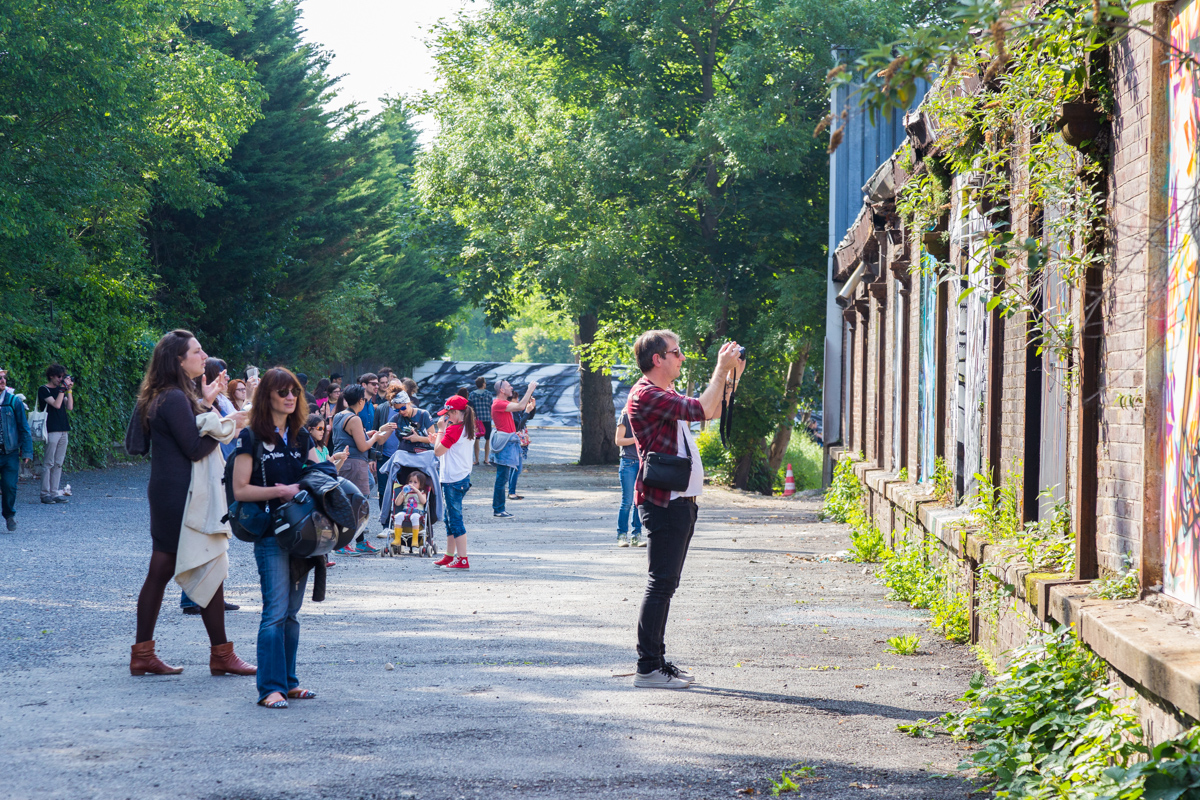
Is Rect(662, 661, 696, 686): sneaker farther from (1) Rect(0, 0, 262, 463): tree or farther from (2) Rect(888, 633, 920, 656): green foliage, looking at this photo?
(1) Rect(0, 0, 262, 463): tree

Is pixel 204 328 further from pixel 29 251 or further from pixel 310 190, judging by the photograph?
pixel 29 251

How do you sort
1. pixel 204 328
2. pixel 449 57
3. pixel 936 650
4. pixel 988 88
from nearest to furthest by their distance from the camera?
pixel 988 88, pixel 936 650, pixel 204 328, pixel 449 57

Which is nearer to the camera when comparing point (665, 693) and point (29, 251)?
point (665, 693)

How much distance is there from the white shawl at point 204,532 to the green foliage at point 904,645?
3.90m

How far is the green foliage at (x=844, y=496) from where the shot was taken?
15.0m

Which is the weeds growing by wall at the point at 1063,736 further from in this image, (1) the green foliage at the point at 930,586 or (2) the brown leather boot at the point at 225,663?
(2) the brown leather boot at the point at 225,663

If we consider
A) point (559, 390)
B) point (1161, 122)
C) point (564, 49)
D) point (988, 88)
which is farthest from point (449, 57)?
point (1161, 122)

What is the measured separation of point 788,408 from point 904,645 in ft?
57.5

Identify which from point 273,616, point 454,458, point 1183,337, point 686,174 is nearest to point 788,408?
point 686,174

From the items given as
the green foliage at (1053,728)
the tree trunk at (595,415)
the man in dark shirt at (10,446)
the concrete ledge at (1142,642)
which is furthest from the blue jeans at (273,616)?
the tree trunk at (595,415)

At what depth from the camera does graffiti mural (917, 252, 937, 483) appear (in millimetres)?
9727

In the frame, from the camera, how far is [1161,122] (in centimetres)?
442

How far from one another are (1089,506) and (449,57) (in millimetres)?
32367

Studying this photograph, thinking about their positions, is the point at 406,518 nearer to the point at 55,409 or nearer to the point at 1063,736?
the point at 55,409
